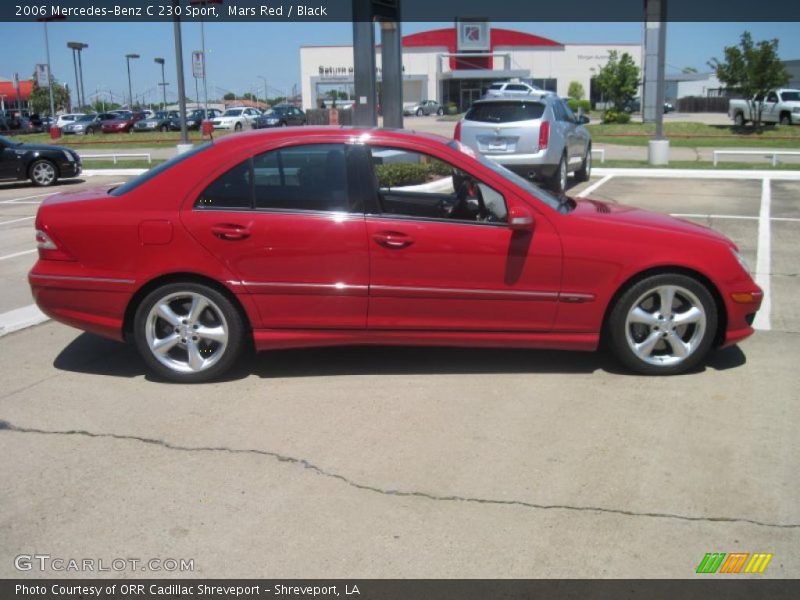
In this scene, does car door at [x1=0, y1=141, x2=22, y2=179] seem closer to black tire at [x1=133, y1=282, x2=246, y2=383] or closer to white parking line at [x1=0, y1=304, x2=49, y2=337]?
white parking line at [x1=0, y1=304, x2=49, y2=337]

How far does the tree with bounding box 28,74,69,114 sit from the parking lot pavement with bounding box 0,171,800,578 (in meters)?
76.6

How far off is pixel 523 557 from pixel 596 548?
313mm

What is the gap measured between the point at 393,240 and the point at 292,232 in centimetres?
63

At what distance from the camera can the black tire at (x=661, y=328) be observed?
5148mm

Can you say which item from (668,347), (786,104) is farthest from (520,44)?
(668,347)

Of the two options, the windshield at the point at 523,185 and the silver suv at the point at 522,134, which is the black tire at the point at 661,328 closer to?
the windshield at the point at 523,185

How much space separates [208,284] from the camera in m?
5.17

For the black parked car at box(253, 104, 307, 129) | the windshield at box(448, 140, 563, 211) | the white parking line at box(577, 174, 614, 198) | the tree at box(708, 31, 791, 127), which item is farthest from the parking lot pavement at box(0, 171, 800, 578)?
the black parked car at box(253, 104, 307, 129)

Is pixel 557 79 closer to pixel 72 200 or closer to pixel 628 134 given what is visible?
pixel 628 134

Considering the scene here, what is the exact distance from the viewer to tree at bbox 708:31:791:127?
33156 mm

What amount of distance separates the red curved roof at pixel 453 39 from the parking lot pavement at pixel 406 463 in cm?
7499

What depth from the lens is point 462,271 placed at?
5082 millimetres

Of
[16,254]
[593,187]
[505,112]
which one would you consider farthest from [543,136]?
[16,254]

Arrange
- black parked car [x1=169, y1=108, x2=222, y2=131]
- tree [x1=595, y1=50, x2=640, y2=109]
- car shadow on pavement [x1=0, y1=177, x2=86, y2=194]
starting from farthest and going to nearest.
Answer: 1. tree [x1=595, y1=50, x2=640, y2=109]
2. black parked car [x1=169, y1=108, x2=222, y2=131]
3. car shadow on pavement [x1=0, y1=177, x2=86, y2=194]
